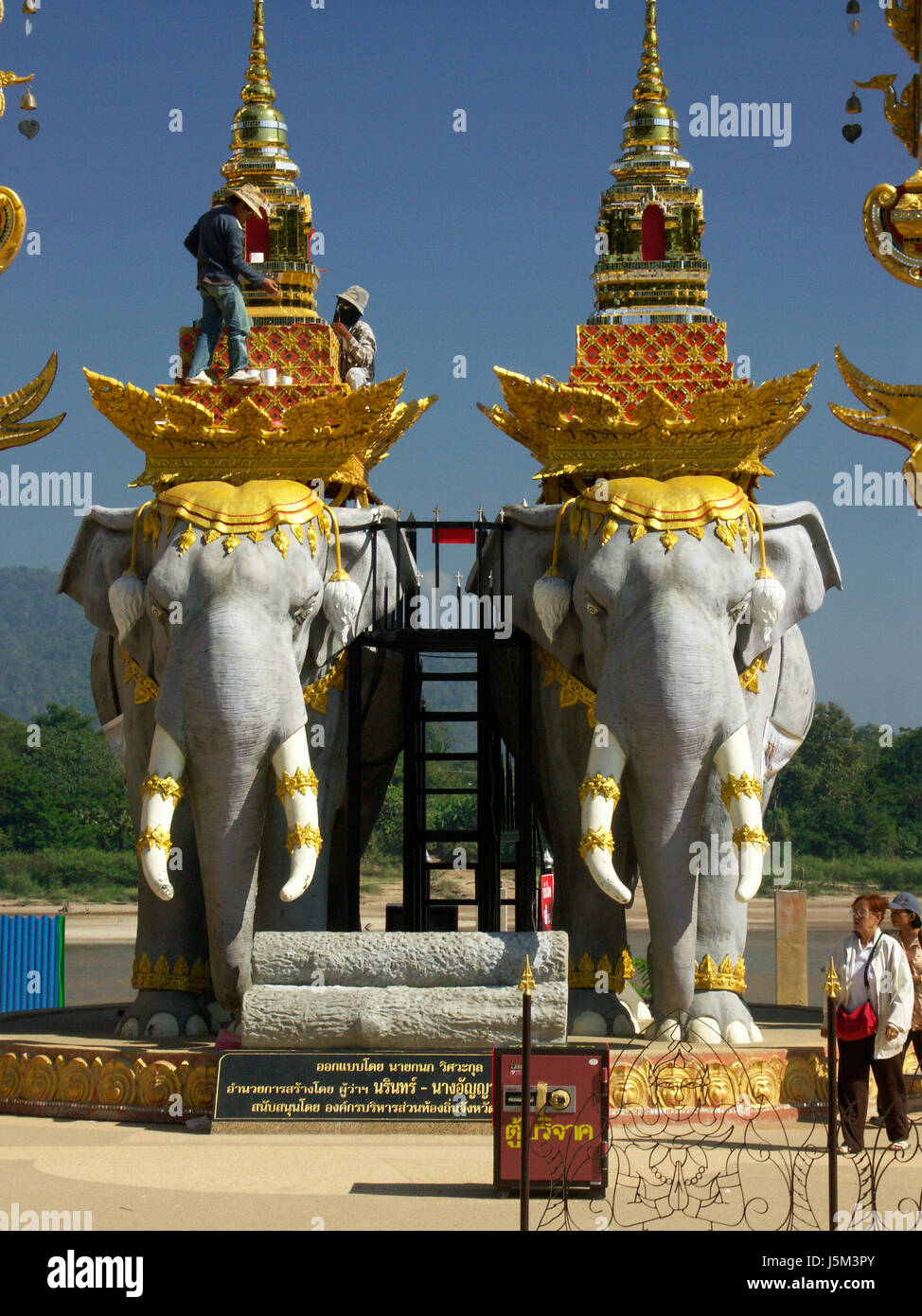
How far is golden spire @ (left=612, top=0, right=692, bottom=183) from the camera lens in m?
16.0

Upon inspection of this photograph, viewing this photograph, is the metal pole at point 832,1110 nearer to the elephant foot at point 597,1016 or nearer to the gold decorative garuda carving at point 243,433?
the elephant foot at point 597,1016

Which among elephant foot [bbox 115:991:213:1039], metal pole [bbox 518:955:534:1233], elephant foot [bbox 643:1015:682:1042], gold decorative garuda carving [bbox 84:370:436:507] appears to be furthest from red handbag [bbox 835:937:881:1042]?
gold decorative garuda carving [bbox 84:370:436:507]

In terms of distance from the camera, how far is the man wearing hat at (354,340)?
1537 centimetres

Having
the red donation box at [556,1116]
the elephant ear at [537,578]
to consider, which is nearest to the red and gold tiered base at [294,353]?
the elephant ear at [537,578]

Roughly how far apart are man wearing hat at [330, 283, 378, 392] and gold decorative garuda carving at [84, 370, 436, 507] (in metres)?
1.10

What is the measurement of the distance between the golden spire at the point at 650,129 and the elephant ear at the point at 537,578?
301cm

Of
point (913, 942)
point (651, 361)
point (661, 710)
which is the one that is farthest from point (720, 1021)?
point (651, 361)

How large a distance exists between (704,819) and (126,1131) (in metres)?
3.71

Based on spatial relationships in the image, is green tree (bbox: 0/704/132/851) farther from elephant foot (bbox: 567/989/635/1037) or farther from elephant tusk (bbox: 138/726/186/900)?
elephant tusk (bbox: 138/726/186/900)

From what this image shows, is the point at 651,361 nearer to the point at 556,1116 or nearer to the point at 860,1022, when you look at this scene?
the point at 860,1022

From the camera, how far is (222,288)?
14.4m

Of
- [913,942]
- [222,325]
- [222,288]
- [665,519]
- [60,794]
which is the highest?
[222,288]

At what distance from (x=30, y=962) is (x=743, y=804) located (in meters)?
9.37

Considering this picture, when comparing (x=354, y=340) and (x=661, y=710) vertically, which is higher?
(x=354, y=340)
